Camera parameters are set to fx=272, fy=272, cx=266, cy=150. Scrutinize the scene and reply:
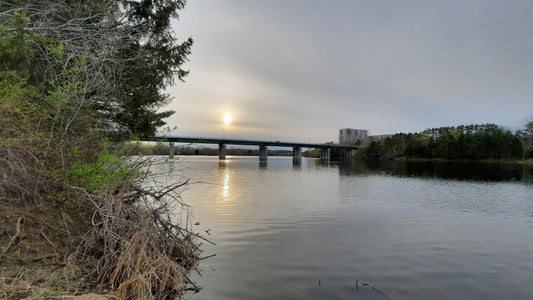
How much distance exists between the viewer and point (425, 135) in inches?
5359

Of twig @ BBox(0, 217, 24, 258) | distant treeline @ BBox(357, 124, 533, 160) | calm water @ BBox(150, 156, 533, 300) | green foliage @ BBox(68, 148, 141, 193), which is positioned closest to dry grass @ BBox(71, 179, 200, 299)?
green foliage @ BBox(68, 148, 141, 193)

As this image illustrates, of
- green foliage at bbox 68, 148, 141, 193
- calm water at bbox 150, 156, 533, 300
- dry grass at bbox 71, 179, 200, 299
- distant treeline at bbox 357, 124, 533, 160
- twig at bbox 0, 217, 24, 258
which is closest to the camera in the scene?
dry grass at bbox 71, 179, 200, 299

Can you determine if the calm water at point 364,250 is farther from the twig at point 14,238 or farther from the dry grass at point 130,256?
the twig at point 14,238

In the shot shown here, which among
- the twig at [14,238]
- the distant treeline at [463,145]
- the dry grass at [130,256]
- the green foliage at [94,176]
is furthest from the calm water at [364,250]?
the distant treeline at [463,145]

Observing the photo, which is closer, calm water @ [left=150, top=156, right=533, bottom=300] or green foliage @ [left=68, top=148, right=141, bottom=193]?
calm water @ [left=150, top=156, right=533, bottom=300]

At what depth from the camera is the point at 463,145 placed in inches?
3981

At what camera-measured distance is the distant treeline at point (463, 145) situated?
89562 millimetres

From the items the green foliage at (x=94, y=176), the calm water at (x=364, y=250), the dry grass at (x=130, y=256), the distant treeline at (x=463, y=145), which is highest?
the distant treeline at (x=463, y=145)

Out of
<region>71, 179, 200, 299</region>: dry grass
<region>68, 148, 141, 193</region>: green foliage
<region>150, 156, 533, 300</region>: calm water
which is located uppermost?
<region>68, 148, 141, 193</region>: green foliage

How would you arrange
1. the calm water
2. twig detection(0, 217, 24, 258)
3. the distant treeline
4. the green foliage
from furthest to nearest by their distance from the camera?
1. the distant treeline
2. the green foliage
3. the calm water
4. twig detection(0, 217, 24, 258)

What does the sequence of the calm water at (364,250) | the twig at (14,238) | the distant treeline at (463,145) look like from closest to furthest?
the twig at (14,238)
the calm water at (364,250)
the distant treeline at (463,145)

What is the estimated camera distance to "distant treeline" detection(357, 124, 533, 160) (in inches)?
3526

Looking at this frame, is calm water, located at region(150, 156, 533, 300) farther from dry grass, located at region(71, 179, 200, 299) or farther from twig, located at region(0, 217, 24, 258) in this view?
twig, located at region(0, 217, 24, 258)

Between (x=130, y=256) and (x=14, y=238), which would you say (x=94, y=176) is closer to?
(x=14, y=238)
